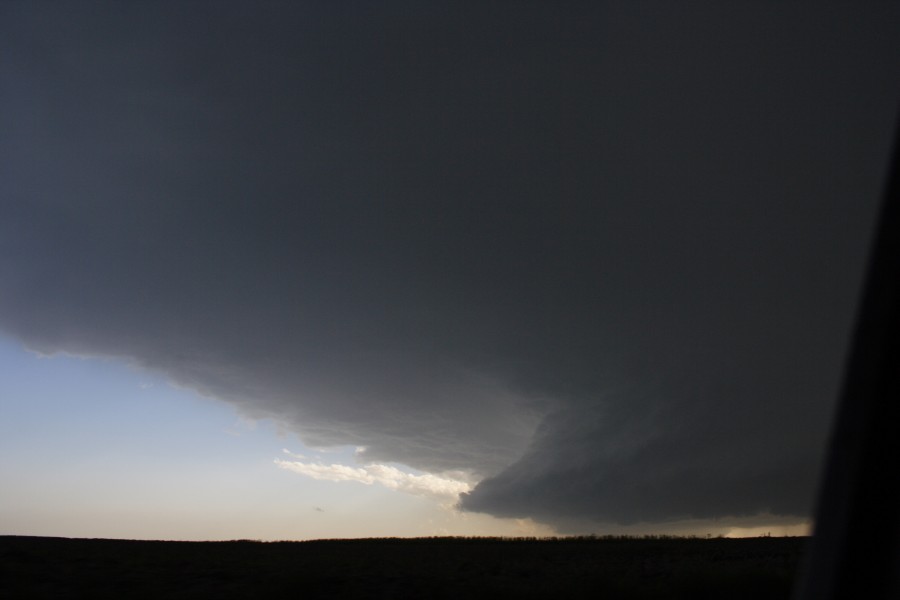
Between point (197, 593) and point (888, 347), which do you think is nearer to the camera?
point (888, 347)

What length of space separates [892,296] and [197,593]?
15.4 m

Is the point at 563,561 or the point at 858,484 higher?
the point at 858,484

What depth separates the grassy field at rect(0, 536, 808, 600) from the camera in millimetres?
15836

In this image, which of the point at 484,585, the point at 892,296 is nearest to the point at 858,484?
the point at 892,296

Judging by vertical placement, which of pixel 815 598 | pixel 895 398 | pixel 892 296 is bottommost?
pixel 815 598

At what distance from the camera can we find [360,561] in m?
22.4

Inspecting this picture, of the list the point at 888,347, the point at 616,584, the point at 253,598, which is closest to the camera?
the point at 888,347

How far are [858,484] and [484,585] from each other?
1470 centimetres

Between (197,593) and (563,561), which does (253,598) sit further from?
(563,561)

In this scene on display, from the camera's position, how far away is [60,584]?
50.6 ft

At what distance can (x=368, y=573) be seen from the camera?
62.4 feet

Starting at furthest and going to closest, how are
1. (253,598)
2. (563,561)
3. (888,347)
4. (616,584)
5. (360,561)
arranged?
(563,561)
(360,561)
(616,584)
(253,598)
(888,347)

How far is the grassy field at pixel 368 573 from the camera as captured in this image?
15836 millimetres

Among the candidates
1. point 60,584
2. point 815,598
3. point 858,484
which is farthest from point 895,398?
point 60,584
